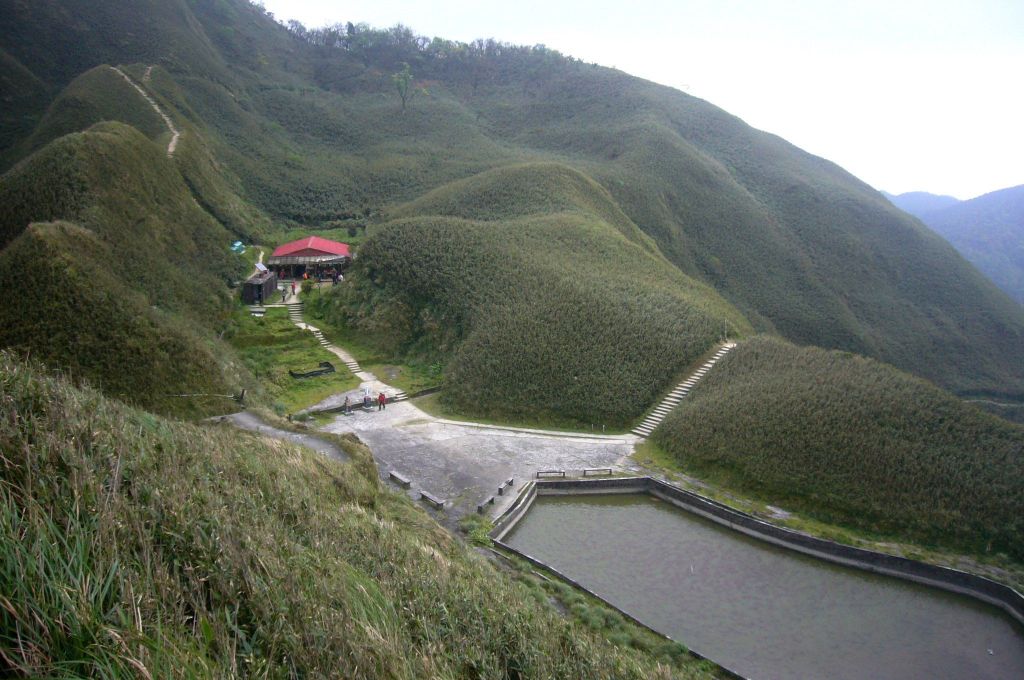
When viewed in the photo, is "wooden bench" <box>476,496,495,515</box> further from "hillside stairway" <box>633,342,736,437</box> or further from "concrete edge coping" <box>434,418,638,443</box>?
"hillside stairway" <box>633,342,736,437</box>

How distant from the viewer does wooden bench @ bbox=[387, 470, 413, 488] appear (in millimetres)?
18672

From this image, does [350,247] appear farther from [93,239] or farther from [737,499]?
[737,499]

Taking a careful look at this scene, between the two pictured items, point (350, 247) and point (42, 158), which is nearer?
point (42, 158)

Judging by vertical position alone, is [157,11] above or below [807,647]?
above

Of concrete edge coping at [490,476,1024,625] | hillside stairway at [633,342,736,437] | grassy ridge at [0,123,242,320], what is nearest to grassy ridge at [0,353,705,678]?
concrete edge coping at [490,476,1024,625]

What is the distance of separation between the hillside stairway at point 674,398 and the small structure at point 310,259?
24025mm

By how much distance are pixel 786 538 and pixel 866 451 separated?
14.8ft

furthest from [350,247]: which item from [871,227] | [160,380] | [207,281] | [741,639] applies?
[871,227]

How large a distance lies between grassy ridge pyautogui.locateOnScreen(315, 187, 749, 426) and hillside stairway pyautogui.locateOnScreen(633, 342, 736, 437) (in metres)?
0.63

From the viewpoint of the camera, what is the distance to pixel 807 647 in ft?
44.0

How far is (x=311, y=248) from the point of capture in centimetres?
4050

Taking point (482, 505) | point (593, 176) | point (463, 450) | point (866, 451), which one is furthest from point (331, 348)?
point (593, 176)

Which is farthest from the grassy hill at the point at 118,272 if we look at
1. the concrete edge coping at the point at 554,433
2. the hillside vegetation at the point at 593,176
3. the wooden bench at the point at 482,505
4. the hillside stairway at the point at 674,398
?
the hillside stairway at the point at 674,398

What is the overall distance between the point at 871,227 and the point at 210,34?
107790 millimetres
